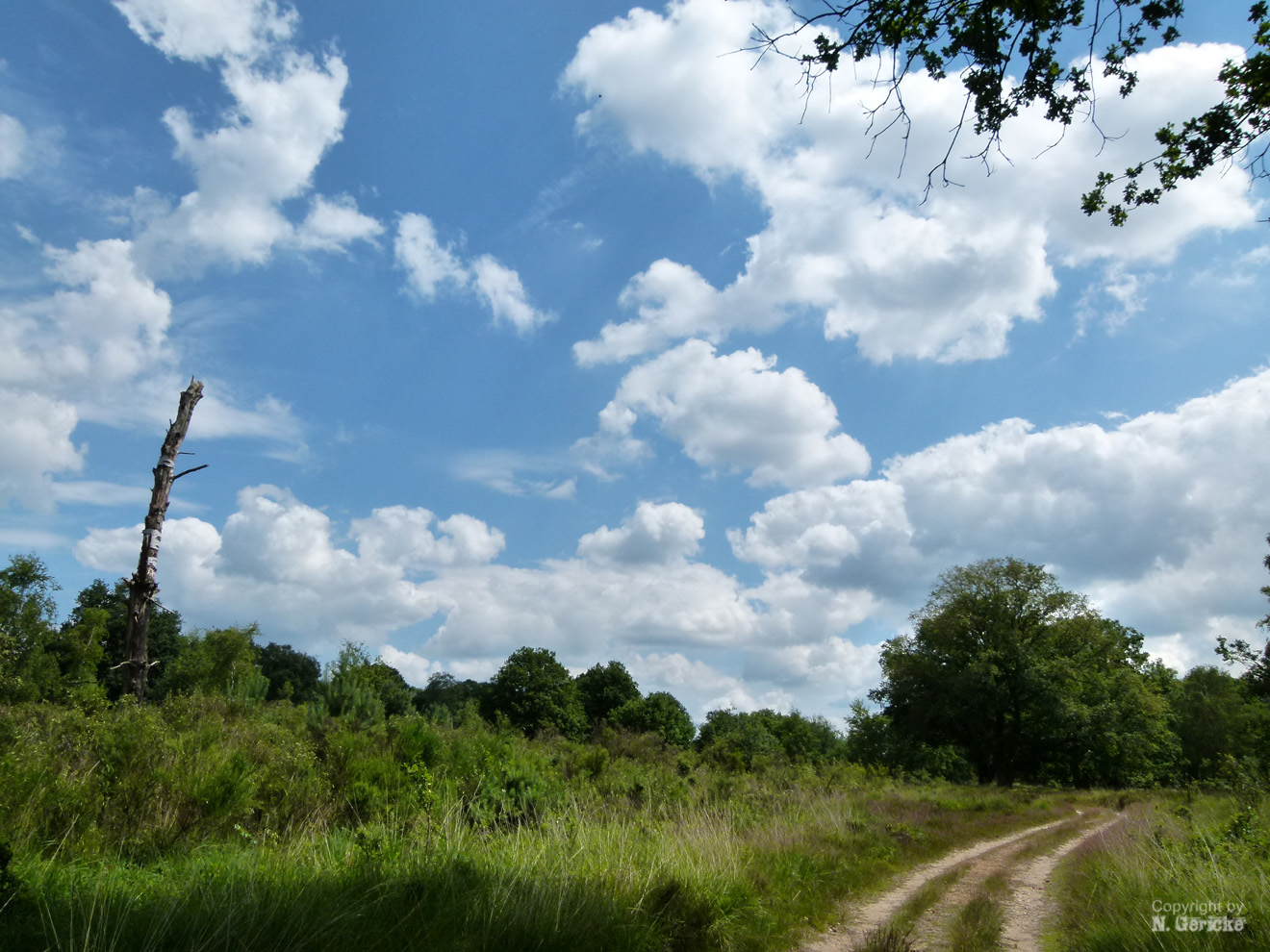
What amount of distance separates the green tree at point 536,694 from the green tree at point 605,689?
3965mm

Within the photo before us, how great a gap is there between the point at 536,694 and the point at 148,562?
45408 mm

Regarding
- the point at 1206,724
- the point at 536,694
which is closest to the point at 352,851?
the point at 536,694

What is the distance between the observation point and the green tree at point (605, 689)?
205 feet

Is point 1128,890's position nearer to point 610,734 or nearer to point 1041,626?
point 610,734

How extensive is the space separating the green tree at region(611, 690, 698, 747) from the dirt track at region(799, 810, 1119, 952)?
1542 inches

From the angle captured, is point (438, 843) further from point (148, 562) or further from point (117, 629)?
point (117, 629)

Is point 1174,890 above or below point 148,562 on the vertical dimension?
below

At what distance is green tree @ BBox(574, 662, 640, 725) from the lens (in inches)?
2457

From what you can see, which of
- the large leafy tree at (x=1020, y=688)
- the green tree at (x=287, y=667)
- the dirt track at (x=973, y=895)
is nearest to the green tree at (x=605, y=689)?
the large leafy tree at (x=1020, y=688)

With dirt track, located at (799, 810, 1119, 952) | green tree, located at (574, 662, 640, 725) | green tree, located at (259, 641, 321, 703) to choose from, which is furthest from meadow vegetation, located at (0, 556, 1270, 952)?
green tree, located at (259, 641, 321, 703)

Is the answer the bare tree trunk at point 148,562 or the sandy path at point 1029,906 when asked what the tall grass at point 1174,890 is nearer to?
the sandy path at point 1029,906

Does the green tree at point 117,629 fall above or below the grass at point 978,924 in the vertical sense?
above

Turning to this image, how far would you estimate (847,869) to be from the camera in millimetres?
10422

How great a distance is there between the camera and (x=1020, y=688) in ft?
131
